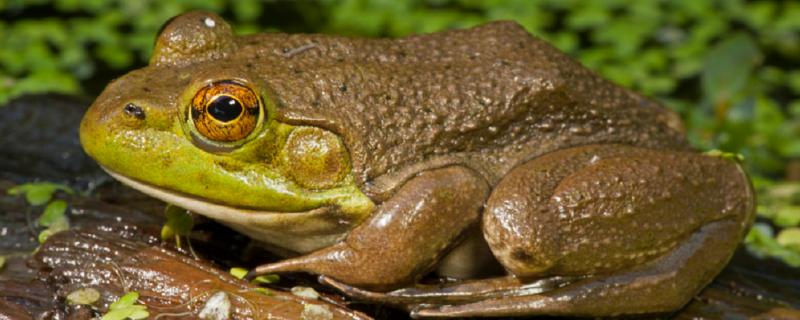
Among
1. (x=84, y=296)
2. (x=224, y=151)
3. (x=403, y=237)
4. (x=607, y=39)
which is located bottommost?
(x=403, y=237)

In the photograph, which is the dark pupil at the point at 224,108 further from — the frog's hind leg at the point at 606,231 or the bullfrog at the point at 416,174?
the frog's hind leg at the point at 606,231

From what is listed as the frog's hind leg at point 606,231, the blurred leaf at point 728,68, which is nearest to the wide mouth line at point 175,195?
the frog's hind leg at point 606,231

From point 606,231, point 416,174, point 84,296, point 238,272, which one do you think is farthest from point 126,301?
point 606,231

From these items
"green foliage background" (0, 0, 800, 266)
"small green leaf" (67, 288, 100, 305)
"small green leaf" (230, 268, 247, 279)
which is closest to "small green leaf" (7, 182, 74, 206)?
"small green leaf" (67, 288, 100, 305)

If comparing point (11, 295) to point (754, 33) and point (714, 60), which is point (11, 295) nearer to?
point (714, 60)

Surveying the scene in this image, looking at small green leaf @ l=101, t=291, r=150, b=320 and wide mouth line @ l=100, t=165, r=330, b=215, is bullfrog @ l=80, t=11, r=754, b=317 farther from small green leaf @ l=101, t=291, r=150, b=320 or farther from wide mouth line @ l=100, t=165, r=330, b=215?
small green leaf @ l=101, t=291, r=150, b=320

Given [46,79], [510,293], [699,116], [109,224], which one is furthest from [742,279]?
[46,79]

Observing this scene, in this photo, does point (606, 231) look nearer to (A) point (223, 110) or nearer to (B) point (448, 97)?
(B) point (448, 97)
